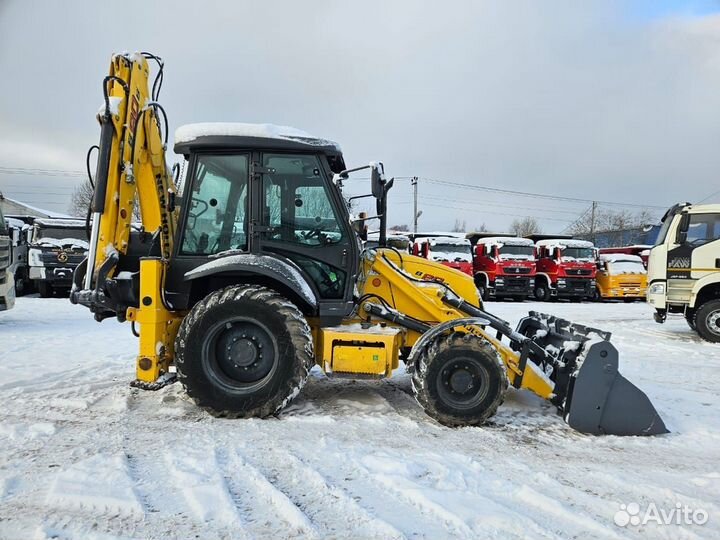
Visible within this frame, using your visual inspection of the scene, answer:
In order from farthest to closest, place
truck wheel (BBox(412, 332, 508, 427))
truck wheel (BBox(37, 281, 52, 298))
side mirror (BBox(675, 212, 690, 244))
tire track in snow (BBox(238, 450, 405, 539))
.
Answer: truck wheel (BBox(37, 281, 52, 298)), side mirror (BBox(675, 212, 690, 244)), truck wheel (BBox(412, 332, 508, 427)), tire track in snow (BBox(238, 450, 405, 539))

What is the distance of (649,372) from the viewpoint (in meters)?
6.66

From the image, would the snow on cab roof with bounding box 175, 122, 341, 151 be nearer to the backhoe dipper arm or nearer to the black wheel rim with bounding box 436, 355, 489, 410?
the backhoe dipper arm

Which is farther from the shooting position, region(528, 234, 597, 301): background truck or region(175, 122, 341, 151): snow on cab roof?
region(528, 234, 597, 301): background truck

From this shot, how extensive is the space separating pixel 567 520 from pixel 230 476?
2.04m

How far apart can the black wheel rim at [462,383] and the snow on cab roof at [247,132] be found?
7.50 ft

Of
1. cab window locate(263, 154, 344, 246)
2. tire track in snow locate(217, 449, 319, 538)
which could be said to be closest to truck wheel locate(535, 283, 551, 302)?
cab window locate(263, 154, 344, 246)

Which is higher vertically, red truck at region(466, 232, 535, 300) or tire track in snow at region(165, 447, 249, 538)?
red truck at region(466, 232, 535, 300)

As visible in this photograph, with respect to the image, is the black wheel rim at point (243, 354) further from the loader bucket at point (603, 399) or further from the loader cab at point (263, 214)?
the loader bucket at point (603, 399)

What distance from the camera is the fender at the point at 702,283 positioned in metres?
9.40

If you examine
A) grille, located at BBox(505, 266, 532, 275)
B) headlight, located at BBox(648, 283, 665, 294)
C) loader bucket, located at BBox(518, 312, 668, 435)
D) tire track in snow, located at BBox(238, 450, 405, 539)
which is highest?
grille, located at BBox(505, 266, 532, 275)

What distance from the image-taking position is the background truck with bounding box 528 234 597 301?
65.9 ft

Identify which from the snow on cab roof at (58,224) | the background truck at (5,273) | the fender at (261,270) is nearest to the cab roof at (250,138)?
the fender at (261,270)

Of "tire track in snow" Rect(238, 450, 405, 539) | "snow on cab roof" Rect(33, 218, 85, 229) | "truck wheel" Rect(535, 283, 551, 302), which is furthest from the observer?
"truck wheel" Rect(535, 283, 551, 302)

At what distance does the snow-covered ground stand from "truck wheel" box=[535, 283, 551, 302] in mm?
16122
